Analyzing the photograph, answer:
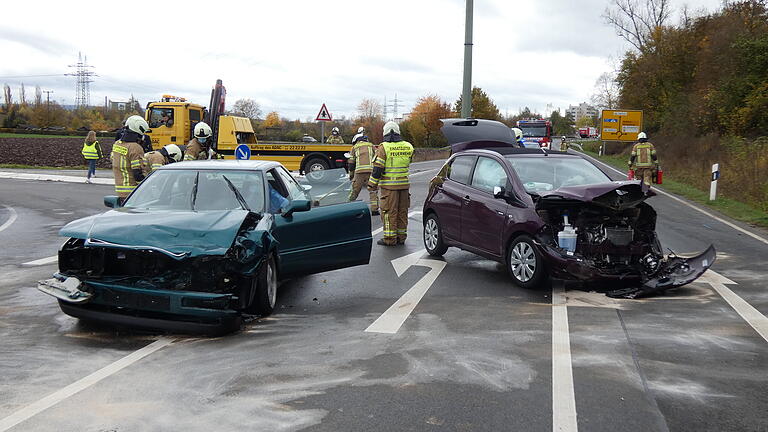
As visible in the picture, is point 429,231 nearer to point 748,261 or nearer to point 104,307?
point 748,261

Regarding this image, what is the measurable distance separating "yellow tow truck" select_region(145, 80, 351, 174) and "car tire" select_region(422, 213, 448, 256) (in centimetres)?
1327

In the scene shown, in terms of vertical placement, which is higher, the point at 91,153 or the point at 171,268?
the point at 91,153

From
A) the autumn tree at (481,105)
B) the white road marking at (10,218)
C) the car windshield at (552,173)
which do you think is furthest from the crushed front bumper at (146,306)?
the autumn tree at (481,105)

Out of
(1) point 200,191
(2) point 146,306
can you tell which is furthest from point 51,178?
(2) point 146,306

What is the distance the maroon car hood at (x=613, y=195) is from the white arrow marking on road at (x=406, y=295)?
1.93 meters

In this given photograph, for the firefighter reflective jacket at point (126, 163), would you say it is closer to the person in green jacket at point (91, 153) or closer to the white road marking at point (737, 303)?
the white road marking at point (737, 303)

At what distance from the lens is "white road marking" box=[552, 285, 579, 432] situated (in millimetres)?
3898

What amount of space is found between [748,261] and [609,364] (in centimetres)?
588

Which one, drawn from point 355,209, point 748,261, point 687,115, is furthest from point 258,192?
point 687,115

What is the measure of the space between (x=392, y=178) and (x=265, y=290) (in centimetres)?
494

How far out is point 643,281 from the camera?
24.5 feet

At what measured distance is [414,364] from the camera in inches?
A: 195

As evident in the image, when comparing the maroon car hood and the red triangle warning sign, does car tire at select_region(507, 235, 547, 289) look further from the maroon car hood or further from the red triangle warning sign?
the red triangle warning sign

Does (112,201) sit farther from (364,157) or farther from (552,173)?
(364,157)
